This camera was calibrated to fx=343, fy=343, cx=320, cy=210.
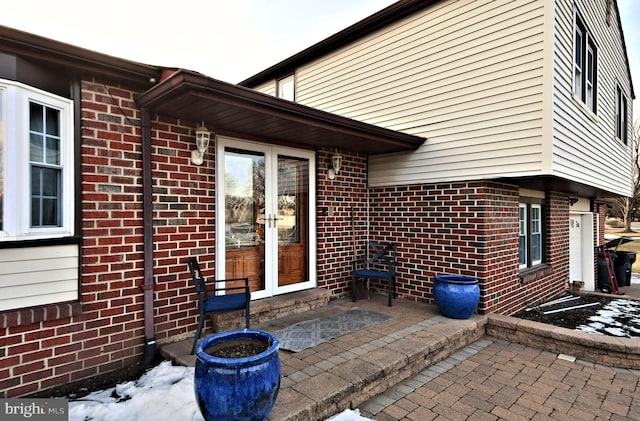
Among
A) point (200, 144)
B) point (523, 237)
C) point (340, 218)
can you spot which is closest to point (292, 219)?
point (340, 218)

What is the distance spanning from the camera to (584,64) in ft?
17.9

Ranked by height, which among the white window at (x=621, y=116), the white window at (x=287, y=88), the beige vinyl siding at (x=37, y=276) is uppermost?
the white window at (x=287, y=88)

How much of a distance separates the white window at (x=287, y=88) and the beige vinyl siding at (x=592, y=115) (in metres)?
5.06

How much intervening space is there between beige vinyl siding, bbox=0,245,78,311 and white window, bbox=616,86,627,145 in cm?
1001

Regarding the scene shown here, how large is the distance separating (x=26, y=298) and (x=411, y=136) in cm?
483

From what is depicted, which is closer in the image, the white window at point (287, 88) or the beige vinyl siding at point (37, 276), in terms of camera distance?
the beige vinyl siding at point (37, 276)

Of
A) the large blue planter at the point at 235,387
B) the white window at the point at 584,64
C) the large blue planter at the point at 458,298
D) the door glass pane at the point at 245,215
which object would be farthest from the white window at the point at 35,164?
the white window at the point at 584,64

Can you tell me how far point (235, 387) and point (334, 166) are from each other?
386cm

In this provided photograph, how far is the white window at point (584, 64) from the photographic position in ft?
17.3

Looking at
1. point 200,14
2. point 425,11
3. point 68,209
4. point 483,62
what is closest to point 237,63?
point 200,14

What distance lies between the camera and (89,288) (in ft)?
10.2

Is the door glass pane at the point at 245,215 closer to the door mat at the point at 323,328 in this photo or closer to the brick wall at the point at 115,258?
the brick wall at the point at 115,258

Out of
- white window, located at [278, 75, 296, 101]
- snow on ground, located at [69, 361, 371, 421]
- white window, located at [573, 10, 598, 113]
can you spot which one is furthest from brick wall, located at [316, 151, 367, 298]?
white window, located at [573, 10, 598, 113]

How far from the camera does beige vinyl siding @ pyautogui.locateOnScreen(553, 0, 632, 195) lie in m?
4.40
